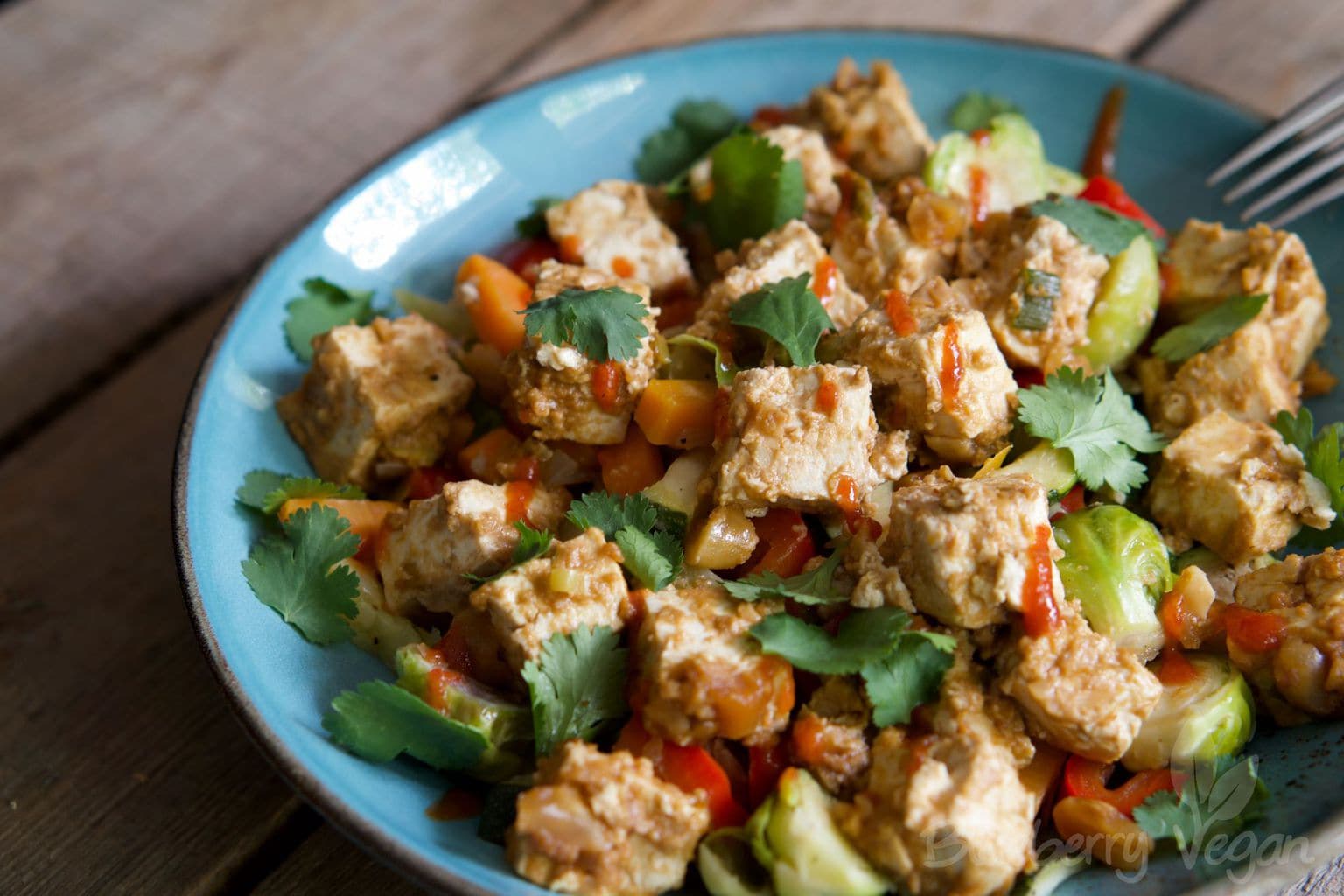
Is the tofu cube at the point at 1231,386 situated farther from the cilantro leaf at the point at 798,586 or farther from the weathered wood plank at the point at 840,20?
the weathered wood plank at the point at 840,20

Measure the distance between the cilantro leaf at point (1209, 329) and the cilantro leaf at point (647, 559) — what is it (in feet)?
6.76

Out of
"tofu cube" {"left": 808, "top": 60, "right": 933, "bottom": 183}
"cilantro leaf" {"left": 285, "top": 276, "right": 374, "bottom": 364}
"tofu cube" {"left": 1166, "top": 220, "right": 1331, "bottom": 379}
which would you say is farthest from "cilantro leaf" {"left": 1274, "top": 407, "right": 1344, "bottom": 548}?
"cilantro leaf" {"left": 285, "top": 276, "right": 374, "bottom": 364}

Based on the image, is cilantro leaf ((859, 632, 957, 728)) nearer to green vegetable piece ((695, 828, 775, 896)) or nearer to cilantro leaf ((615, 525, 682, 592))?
green vegetable piece ((695, 828, 775, 896))

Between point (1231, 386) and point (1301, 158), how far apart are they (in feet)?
3.92

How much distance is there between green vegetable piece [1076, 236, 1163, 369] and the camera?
4.05 meters

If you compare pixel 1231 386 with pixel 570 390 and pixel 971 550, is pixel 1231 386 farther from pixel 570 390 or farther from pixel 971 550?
pixel 570 390

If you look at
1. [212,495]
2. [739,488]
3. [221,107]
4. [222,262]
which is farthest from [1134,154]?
[221,107]

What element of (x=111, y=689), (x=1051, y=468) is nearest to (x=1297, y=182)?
(x=1051, y=468)

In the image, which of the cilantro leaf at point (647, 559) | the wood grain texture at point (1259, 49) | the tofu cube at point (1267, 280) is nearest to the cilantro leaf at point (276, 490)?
the cilantro leaf at point (647, 559)

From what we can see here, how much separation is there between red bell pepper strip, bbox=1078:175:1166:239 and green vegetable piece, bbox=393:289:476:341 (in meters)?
2.53

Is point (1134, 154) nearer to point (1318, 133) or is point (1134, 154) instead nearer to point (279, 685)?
point (1318, 133)

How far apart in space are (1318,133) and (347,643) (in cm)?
412

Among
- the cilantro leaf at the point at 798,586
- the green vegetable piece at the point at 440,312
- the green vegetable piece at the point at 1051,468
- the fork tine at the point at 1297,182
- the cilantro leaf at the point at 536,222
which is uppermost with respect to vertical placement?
the fork tine at the point at 1297,182

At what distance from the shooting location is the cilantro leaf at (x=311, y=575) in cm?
347
